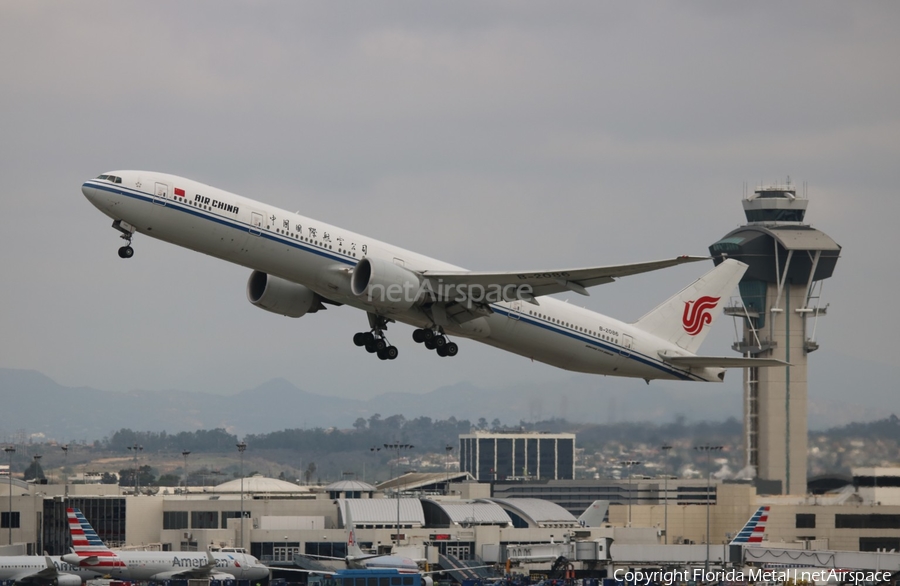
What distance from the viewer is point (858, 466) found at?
3322 inches

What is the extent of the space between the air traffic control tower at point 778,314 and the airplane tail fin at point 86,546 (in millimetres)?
80223

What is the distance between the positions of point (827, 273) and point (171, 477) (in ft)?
252

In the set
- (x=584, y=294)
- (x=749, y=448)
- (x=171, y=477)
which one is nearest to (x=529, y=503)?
(x=749, y=448)

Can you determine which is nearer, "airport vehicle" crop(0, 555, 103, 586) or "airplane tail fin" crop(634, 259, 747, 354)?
"airplane tail fin" crop(634, 259, 747, 354)

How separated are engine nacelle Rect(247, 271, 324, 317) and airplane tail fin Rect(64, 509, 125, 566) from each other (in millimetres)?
17132

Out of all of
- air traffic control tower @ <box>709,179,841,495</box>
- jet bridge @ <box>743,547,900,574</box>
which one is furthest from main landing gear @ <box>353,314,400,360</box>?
air traffic control tower @ <box>709,179,841,495</box>

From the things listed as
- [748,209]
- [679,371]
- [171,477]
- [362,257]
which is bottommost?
[171,477]

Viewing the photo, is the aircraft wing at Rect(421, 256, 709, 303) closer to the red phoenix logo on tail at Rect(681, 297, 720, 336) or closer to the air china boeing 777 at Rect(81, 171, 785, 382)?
the air china boeing 777 at Rect(81, 171, 785, 382)

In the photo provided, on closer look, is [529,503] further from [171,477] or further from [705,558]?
[171,477]

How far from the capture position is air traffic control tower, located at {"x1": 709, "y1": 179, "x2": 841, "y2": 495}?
12794 centimetres

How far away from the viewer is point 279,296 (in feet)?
159

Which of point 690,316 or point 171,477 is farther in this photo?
point 171,477

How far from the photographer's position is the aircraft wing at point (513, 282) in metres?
44.5

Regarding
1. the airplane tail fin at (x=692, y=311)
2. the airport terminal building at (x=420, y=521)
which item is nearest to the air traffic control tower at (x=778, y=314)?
the airport terminal building at (x=420, y=521)
